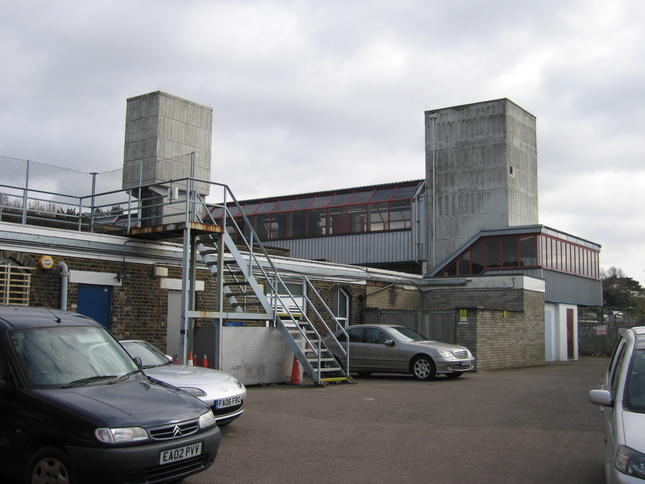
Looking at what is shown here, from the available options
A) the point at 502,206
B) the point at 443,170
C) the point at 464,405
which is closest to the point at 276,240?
the point at 443,170

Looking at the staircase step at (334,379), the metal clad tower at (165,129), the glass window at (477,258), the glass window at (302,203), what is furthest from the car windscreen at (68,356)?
the glass window at (302,203)

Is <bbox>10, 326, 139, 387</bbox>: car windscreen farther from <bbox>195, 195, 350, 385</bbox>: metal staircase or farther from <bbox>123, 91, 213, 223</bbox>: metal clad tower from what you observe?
<bbox>123, 91, 213, 223</bbox>: metal clad tower

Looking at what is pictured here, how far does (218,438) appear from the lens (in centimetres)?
662

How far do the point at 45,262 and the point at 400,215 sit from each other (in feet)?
70.0

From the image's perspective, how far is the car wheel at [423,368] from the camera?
57.4 feet

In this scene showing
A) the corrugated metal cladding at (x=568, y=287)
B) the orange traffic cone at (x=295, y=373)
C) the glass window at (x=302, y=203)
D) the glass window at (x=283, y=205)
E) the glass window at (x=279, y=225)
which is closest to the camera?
the orange traffic cone at (x=295, y=373)

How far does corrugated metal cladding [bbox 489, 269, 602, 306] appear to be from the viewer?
93.4ft

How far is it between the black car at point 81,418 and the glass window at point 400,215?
87.6 feet

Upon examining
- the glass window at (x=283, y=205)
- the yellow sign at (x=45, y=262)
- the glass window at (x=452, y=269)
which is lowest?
the yellow sign at (x=45, y=262)

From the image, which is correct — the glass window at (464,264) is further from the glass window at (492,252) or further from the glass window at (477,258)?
the glass window at (492,252)

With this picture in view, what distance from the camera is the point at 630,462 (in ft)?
16.6

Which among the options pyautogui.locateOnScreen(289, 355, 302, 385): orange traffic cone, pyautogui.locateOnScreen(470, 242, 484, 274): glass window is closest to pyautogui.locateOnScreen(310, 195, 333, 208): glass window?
pyautogui.locateOnScreen(470, 242, 484, 274): glass window

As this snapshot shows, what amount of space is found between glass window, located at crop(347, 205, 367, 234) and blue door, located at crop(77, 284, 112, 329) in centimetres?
1904

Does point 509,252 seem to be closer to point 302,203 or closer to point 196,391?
point 302,203
